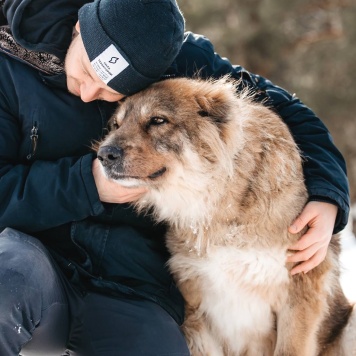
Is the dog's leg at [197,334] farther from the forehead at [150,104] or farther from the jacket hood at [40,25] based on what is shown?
the jacket hood at [40,25]

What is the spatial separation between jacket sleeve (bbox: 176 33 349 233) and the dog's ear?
0.32m

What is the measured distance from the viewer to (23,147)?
2770mm

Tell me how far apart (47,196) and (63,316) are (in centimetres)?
54

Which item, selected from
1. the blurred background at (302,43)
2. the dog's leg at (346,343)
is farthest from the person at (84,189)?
the blurred background at (302,43)

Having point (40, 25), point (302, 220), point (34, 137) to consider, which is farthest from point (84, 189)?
point (302, 220)

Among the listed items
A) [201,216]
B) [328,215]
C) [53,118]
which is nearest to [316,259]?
[328,215]

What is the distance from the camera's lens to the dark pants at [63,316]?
2303 millimetres

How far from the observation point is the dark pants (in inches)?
90.7

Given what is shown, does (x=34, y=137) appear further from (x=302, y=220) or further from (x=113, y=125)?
(x=302, y=220)

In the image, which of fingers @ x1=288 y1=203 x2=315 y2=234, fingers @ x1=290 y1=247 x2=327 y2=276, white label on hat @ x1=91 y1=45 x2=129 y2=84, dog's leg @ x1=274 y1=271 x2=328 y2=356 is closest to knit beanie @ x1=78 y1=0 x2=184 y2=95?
white label on hat @ x1=91 y1=45 x2=129 y2=84

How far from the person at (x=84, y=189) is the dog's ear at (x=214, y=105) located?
22 cm

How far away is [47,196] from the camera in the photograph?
8.49 feet

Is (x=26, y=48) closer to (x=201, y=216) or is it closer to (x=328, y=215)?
(x=201, y=216)

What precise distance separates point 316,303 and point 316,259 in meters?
0.24
